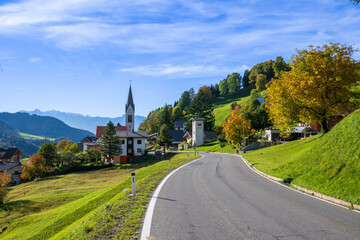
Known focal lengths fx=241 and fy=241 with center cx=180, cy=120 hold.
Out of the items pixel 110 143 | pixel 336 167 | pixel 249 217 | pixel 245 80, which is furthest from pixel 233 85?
pixel 249 217

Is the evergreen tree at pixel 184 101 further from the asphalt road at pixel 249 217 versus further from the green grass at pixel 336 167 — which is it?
the asphalt road at pixel 249 217

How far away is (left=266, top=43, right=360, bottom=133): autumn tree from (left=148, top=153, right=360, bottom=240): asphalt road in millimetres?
18214

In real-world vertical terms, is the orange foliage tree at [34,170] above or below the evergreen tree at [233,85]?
below

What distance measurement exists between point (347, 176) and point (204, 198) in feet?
21.7

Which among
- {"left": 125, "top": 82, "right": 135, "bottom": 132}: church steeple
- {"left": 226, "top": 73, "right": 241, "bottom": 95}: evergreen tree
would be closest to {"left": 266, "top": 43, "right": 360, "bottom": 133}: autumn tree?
{"left": 125, "top": 82, "right": 135, "bottom": 132}: church steeple

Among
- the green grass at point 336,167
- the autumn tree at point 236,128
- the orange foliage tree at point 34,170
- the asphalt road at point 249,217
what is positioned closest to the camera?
the asphalt road at point 249,217

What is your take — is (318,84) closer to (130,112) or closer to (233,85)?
(130,112)

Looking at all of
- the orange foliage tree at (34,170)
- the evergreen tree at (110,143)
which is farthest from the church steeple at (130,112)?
the orange foliage tree at (34,170)

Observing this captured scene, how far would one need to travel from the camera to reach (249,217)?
7141mm

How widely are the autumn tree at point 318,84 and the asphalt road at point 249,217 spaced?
18.2 metres

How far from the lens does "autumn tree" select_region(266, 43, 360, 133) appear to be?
2483cm

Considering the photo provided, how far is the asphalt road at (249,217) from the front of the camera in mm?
5805

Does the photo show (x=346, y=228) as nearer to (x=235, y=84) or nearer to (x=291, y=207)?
(x=291, y=207)

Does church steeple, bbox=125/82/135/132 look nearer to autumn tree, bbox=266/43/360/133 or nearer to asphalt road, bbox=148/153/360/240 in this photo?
autumn tree, bbox=266/43/360/133
